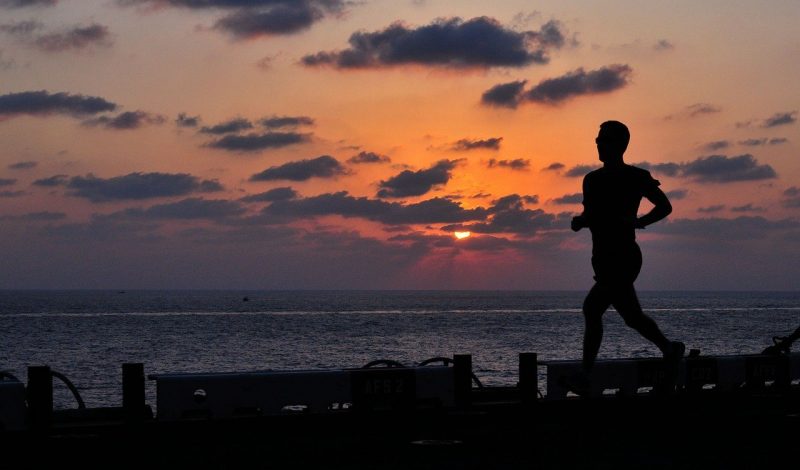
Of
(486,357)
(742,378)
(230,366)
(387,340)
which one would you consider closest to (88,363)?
(230,366)

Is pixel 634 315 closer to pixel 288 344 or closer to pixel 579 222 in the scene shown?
pixel 579 222

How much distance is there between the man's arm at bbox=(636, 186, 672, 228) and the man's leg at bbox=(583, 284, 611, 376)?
28.2 inches

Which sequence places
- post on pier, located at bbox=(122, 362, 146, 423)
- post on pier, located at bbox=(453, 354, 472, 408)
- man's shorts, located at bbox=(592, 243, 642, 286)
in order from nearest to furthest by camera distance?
1. post on pier, located at bbox=(122, 362, 146, 423)
2. man's shorts, located at bbox=(592, 243, 642, 286)
3. post on pier, located at bbox=(453, 354, 472, 408)

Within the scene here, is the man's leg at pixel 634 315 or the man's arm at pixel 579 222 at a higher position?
the man's arm at pixel 579 222

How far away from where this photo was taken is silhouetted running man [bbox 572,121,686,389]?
32.7 ft

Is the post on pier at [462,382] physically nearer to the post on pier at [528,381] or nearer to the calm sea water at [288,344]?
the post on pier at [528,381]

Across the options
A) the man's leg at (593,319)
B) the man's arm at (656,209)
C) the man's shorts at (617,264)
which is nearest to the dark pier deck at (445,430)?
the man's leg at (593,319)

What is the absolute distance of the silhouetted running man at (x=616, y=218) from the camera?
9977 millimetres

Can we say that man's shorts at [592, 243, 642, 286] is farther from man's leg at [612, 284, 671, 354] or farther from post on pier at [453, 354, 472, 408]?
post on pier at [453, 354, 472, 408]

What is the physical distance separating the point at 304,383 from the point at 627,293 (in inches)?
130

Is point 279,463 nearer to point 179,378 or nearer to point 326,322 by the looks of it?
point 179,378

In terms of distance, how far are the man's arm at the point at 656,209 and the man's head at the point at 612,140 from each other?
449 millimetres

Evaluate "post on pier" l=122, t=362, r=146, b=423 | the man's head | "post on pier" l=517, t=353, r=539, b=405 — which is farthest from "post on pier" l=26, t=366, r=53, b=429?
the man's head

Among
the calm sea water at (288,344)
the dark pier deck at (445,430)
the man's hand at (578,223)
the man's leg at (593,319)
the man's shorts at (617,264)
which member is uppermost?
the man's hand at (578,223)
